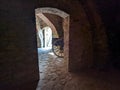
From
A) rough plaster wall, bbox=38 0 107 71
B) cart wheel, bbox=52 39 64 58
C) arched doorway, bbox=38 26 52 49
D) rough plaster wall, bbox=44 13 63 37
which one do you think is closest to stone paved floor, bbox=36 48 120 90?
rough plaster wall, bbox=38 0 107 71

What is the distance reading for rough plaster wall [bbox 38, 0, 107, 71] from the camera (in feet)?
11.5

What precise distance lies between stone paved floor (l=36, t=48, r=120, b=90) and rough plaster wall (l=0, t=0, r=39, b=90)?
0.38m

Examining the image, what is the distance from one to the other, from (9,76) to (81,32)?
212 centimetres

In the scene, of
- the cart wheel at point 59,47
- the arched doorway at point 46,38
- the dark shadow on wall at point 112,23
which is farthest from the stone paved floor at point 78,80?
the arched doorway at point 46,38

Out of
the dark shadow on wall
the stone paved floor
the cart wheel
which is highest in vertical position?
the dark shadow on wall

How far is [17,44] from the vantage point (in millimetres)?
2824

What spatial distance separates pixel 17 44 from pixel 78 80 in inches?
63.4

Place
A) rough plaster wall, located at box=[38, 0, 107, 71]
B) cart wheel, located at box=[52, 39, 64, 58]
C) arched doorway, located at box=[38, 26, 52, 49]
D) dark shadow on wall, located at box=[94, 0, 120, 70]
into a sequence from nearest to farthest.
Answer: dark shadow on wall, located at box=[94, 0, 120, 70] < rough plaster wall, located at box=[38, 0, 107, 71] < cart wheel, located at box=[52, 39, 64, 58] < arched doorway, located at box=[38, 26, 52, 49]

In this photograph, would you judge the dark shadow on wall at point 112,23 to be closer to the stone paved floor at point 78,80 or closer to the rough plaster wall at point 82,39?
the rough plaster wall at point 82,39

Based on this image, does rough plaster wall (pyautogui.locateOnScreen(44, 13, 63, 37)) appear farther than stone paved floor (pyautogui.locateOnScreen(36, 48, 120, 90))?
Yes

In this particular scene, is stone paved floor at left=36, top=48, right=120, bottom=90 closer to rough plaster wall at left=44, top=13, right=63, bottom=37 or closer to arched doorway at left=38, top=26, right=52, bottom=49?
rough plaster wall at left=44, top=13, right=63, bottom=37

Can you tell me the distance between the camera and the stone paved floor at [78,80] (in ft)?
9.21

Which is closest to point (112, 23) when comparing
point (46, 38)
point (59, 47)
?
point (59, 47)

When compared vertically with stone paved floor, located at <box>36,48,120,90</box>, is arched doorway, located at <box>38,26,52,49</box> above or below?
→ above
